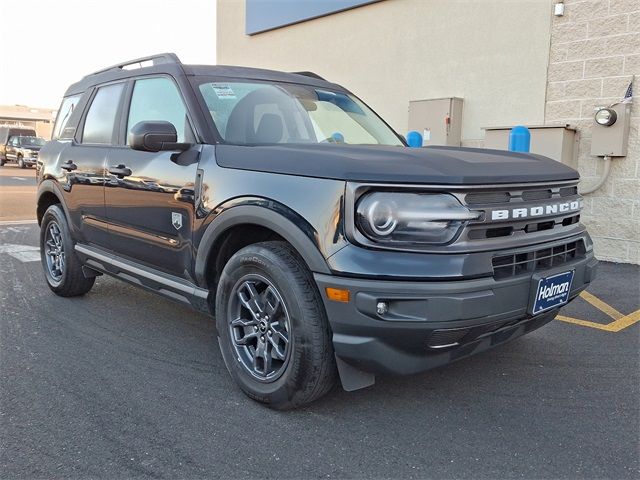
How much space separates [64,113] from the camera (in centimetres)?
522

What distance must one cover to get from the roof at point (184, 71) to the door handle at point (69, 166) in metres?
0.71

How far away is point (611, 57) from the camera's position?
6762 mm

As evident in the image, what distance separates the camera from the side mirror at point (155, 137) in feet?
10.5

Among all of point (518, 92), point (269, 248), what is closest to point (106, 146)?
point (269, 248)

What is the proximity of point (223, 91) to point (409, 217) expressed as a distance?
1.75m

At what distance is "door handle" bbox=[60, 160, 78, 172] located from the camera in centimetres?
455

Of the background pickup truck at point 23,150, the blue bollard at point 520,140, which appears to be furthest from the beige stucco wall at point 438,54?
the background pickup truck at point 23,150

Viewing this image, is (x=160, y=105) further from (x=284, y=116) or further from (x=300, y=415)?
(x=300, y=415)

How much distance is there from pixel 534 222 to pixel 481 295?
0.63 metres

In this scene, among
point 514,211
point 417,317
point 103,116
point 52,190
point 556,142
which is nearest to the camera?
point 417,317

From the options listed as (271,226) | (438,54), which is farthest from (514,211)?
(438,54)

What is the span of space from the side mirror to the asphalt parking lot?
4.44 feet

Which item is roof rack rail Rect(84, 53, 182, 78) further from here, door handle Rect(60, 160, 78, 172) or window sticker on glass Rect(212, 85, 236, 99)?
door handle Rect(60, 160, 78, 172)

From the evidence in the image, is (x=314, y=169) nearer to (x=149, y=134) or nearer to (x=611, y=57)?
(x=149, y=134)
